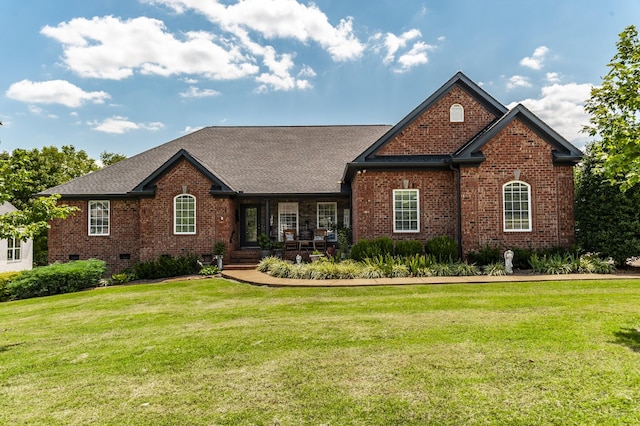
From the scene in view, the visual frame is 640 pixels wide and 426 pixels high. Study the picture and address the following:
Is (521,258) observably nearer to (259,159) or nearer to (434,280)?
(434,280)

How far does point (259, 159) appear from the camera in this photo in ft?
66.7

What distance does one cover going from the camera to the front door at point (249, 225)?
61.2 ft

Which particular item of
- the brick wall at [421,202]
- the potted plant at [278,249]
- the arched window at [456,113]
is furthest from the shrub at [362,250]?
the arched window at [456,113]

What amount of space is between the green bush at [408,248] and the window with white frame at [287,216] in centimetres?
633

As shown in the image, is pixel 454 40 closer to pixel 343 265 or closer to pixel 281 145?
pixel 343 265

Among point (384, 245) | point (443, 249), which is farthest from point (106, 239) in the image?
point (443, 249)

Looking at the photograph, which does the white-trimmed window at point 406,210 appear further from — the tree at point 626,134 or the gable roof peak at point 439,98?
the tree at point 626,134

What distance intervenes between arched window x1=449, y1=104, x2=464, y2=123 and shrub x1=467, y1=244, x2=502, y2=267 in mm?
5264

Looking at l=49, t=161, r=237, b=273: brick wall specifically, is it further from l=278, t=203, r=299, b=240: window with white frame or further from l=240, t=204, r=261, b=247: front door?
l=278, t=203, r=299, b=240: window with white frame

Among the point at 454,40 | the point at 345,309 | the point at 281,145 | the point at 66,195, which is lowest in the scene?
the point at 345,309

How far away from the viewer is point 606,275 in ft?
37.8

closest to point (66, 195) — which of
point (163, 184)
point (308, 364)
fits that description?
point (163, 184)

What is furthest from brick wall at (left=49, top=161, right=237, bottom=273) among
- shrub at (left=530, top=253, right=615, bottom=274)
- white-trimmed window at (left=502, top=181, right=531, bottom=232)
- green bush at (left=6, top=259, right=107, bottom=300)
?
shrub at (left=530, top=253, right=615, bottom=274)

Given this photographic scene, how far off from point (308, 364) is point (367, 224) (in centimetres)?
1015
